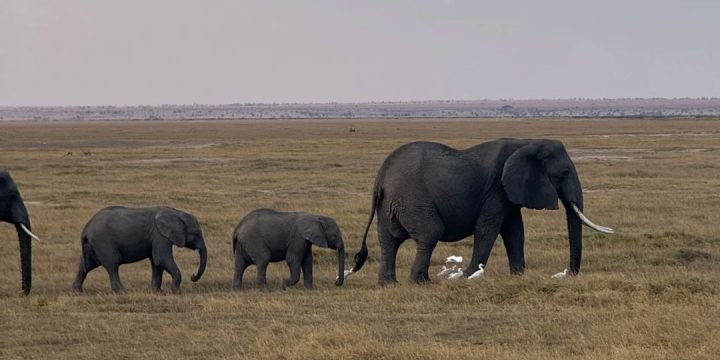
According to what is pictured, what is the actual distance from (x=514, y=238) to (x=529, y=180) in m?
0.99

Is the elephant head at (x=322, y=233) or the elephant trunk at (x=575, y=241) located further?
the elephant head at (x=322, y=233)

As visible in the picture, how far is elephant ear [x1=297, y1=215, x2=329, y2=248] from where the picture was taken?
17.8 meters

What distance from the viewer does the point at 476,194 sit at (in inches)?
688

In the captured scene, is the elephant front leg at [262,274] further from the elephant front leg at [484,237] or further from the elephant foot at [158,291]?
the elephant front leg at [484,237]

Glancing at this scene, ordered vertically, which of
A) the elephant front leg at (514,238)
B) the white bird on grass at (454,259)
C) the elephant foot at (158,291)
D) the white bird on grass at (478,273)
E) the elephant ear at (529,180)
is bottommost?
the white bird on grass at (454,259)

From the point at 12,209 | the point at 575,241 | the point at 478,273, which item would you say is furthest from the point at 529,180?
the point at 12,209

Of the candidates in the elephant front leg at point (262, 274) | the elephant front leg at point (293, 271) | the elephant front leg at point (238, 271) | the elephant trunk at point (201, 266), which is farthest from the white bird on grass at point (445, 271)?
the elephant trunk at point (201, 266)

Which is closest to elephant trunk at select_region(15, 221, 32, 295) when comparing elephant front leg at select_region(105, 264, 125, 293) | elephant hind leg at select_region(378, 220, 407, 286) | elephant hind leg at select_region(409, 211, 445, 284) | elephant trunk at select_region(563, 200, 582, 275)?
elephant front leg at select_region(105, 264, 125, 293)

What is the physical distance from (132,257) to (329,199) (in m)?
14.3

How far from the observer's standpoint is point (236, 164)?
160ft

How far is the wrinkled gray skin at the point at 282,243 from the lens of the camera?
17719mm

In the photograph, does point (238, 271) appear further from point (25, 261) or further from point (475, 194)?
point (475, 194)

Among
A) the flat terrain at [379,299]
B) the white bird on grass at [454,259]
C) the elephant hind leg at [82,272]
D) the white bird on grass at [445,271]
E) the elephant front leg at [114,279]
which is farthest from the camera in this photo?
the white bird on grass at [454,259]

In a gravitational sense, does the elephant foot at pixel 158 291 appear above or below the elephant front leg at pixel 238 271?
below
